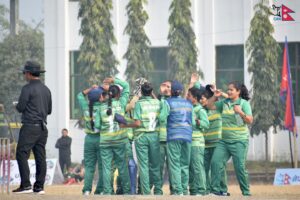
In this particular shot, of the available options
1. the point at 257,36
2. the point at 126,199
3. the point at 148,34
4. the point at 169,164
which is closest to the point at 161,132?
the point at 169,164

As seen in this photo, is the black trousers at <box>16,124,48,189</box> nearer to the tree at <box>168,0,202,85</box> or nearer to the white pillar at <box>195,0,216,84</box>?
the tree at <box>168,0,202,85</box>

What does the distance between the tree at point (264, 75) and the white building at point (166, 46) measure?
1.91 metres

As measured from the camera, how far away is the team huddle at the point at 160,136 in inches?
854

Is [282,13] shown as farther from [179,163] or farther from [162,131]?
[179,163]

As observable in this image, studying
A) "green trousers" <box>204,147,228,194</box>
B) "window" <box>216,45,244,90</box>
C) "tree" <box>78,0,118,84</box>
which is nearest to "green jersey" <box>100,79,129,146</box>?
"green trousers" <box>204,147,228,194</box>

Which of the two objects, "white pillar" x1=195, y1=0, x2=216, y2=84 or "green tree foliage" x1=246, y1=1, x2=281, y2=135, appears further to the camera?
"white pillar" x1=195, y1=0, x2=216, y2=84

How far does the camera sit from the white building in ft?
154

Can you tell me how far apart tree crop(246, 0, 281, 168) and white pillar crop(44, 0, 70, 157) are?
9.54m

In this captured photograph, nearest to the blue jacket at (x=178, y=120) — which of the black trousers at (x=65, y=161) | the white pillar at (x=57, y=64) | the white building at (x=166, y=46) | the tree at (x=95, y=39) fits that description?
the black trousers at (x=65, y=161)

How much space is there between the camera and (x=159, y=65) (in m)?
48.4

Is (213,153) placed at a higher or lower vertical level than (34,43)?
lower

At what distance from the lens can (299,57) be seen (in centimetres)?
4638

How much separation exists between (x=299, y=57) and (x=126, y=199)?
2827cm

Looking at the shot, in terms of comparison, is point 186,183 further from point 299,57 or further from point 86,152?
point 299,57
